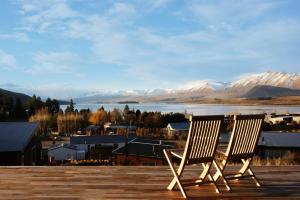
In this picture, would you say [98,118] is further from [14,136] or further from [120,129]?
[14,136]

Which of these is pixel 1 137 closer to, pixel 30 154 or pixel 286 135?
pixel 30 154

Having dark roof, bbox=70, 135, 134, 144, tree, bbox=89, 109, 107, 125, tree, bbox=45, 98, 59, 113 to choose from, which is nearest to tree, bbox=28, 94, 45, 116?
tree, bbox=45, 98, 59, 113

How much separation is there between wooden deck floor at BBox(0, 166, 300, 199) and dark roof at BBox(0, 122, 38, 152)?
11138mm

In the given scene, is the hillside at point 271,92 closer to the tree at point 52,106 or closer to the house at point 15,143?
the tree at point 52,106

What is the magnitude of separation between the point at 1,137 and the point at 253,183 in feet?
46.7

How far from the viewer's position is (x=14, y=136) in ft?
57.8

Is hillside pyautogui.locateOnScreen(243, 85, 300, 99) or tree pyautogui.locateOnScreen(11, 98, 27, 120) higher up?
hillside pyautogui.locateOnScreen(243, 85, 300, 99)

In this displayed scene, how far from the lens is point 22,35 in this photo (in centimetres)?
2153

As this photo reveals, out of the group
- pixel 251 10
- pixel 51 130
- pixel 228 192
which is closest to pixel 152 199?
pixel 228 192

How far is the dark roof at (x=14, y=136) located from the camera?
16.5 m

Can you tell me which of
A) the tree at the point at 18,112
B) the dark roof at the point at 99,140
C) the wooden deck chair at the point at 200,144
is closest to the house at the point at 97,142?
the dark roof at the point at 99,140

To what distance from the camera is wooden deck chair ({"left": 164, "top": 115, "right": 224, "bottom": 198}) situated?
4.36m

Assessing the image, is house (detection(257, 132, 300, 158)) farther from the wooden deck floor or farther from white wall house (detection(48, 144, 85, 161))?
the wooden deck floor

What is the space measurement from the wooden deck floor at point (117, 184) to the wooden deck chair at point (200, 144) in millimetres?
186
